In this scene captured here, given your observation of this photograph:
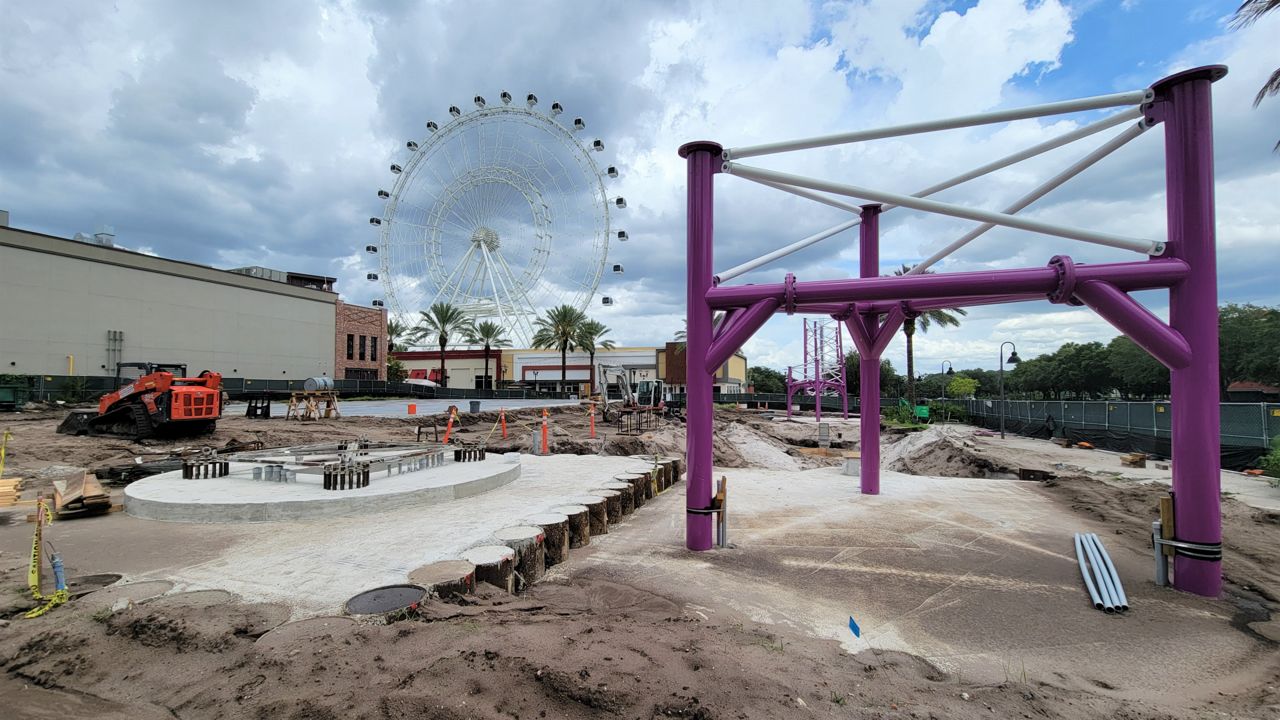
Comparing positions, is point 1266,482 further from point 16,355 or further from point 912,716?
point 16,355

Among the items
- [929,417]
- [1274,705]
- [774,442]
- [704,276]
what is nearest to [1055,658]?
[1274,705]

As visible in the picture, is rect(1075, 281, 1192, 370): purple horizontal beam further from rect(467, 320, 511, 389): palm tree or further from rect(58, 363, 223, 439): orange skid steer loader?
rect(467, 320, 511, 389): palm tree

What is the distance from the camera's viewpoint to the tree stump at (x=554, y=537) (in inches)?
283

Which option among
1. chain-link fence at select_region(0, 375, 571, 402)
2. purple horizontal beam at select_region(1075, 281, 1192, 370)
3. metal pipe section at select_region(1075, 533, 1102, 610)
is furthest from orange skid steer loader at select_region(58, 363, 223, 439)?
purple horizontal beam at select_region(1075, 281, 1192, 370)

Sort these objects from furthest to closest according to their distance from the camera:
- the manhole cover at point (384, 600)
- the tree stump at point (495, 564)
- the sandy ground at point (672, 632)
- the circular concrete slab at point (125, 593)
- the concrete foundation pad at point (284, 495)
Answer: the concrete foundation pad at point (284, 495) → the tree stump at point (495, 564) → the circular concrete slab at point (125, 593) → the manhole cover at point (384, 600) → the sandy ground at point (672, 632)

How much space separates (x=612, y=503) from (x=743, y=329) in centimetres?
389

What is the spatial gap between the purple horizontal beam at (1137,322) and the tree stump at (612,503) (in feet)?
22.5

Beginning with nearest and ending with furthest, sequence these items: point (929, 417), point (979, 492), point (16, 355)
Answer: point (979, 492)
point (16, 355)
point (929, 417)

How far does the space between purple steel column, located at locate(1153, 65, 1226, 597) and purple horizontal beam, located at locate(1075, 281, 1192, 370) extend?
0.51ft

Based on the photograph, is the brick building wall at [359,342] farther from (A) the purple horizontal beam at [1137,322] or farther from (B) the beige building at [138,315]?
(A) the purple horizontal beam at [1137,322]

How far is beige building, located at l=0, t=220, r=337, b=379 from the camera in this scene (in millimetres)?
35688

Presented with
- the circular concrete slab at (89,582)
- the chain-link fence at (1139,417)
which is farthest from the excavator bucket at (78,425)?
the chain-link fence at (1139,417)

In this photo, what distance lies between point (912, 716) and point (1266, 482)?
17881mm

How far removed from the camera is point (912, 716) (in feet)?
11.9
